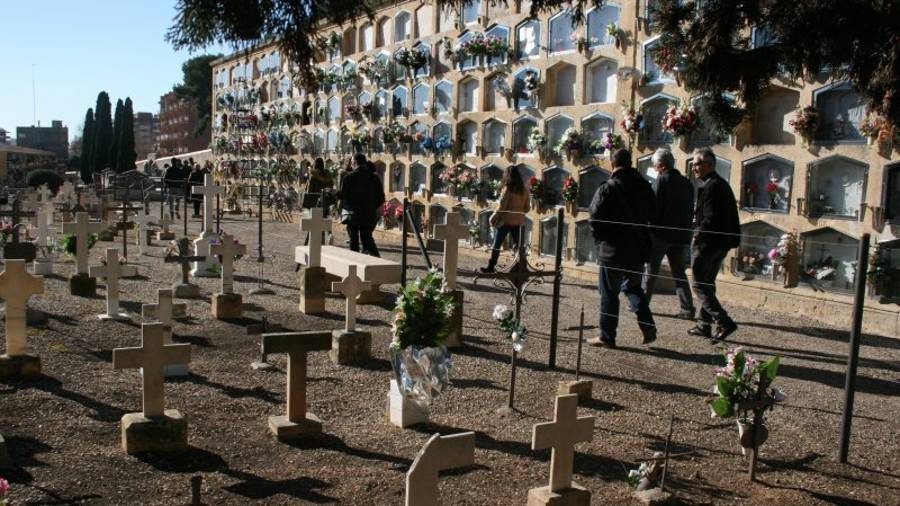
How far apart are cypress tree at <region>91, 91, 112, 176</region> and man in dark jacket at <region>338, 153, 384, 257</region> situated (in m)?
36.8

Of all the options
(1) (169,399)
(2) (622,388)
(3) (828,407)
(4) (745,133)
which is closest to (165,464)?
(1) (169,399)

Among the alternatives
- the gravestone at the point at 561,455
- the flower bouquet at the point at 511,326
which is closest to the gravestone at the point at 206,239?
→ the flower bouquet at the point at 511,326

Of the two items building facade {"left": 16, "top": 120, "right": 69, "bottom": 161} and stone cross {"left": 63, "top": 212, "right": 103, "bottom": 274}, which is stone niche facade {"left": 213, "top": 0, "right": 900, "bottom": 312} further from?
building facade {"left": 16, "top": 120, "right": 69, "bottom": 161}

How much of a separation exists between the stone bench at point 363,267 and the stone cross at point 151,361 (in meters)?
3.09

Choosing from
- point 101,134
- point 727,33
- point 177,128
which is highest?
point 177,128

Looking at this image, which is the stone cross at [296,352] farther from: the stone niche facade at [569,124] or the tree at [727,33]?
the stone niche facade at [569,124]

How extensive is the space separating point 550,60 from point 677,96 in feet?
8.78

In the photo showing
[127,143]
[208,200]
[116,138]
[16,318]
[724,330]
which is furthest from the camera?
[116,138]

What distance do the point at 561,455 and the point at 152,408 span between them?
2222mm

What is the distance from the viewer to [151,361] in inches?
174

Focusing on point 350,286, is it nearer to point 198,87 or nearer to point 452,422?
point 452,422

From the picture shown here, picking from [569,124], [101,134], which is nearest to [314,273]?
[569,124]

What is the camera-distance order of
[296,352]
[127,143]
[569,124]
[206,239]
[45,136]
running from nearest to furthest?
[296,352] → [206,239] → [569,124] → [127,143] → [45,136]

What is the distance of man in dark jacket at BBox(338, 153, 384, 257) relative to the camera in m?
10.7
